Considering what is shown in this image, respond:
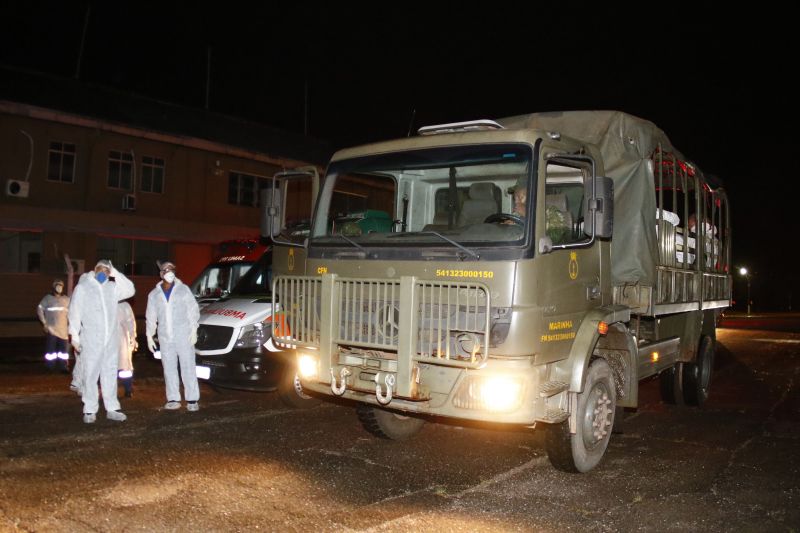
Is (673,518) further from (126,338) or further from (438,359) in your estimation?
(126,338)

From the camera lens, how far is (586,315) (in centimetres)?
608

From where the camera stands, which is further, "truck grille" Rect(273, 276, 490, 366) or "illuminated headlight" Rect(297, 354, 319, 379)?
"illuminated headlight" Rect(297, 354, 319, 379)

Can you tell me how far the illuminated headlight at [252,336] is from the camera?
28.2 feet

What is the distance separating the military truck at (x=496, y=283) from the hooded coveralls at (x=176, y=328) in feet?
6.07

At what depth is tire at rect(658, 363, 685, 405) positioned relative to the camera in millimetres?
9375

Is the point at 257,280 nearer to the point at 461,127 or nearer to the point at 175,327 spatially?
the point at 175,327

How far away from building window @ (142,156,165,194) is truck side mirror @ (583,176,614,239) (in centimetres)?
2279

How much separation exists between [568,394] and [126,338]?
5896 millimetres

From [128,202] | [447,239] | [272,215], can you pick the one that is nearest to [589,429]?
[447,239]

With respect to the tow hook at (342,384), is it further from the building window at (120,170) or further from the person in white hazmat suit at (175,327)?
the building window at (120,170)

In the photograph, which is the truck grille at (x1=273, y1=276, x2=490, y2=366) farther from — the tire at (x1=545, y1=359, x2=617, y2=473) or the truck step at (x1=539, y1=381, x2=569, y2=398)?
the tire at (x1=545, y1=359, x2=617, y2=473)

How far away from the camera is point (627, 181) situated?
281 inches

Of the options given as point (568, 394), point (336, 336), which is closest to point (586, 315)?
point (568, 394)

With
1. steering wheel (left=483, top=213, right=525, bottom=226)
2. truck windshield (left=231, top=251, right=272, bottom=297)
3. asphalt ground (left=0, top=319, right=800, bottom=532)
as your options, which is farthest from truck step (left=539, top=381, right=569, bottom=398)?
truck windshield (left=231, top=251, right=272, bottom=297)
